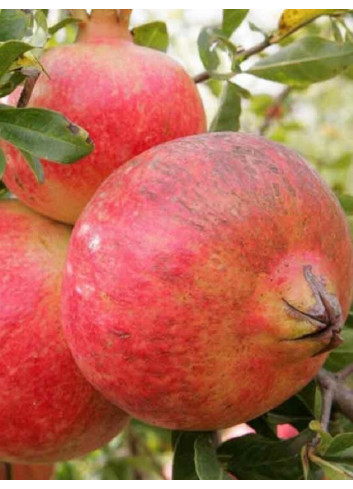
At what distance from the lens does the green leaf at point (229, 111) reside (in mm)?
1574

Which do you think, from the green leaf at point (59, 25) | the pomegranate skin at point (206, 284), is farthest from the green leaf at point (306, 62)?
the pomegranate skin at point (206, 284)

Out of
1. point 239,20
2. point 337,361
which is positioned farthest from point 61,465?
point 239,20

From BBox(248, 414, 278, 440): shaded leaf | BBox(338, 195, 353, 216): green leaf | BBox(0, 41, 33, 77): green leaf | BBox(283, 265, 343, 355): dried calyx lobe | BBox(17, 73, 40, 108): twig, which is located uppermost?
BBox(0, 41, 33, 77): green leaf

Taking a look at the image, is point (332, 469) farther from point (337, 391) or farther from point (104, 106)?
point (104, 106)

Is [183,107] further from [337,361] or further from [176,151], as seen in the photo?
[337,361]

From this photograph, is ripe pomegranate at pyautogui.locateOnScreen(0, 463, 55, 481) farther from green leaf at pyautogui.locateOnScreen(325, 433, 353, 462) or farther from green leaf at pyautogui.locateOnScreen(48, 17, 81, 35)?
green leaf at pyautogui.locateOnScreen(48, 17, 81, 35)

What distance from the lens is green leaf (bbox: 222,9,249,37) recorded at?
154 cm

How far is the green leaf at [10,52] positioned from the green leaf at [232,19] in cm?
51

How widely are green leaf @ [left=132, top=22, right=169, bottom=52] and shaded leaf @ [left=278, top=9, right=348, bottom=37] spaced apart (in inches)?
8.1

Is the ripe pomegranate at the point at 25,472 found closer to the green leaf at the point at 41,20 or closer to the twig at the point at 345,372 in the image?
the twig at the point at 345,372

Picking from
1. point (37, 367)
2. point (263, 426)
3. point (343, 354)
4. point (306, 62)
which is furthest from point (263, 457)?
point (306, 62)

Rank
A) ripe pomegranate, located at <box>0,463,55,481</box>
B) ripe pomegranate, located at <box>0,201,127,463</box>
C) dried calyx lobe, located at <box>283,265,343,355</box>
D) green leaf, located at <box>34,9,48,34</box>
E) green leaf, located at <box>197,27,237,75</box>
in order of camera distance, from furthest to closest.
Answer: ripe pomegranate, located at <box>0,463,55,481</box> → green leaf, located at <box>197,27,237,75</box> → green leaf, located at <box>34,9,48,34</box> → ripe pomegranate, located at <box>0,201,127,463</box> → dried calyx lobe, located at <box>283,265,343,355</box>

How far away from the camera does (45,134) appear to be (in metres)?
1.17

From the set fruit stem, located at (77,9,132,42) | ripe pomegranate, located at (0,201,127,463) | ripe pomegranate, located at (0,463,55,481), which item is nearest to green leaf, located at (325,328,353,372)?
ripe pomegranate, located at (0,201,127,463)
